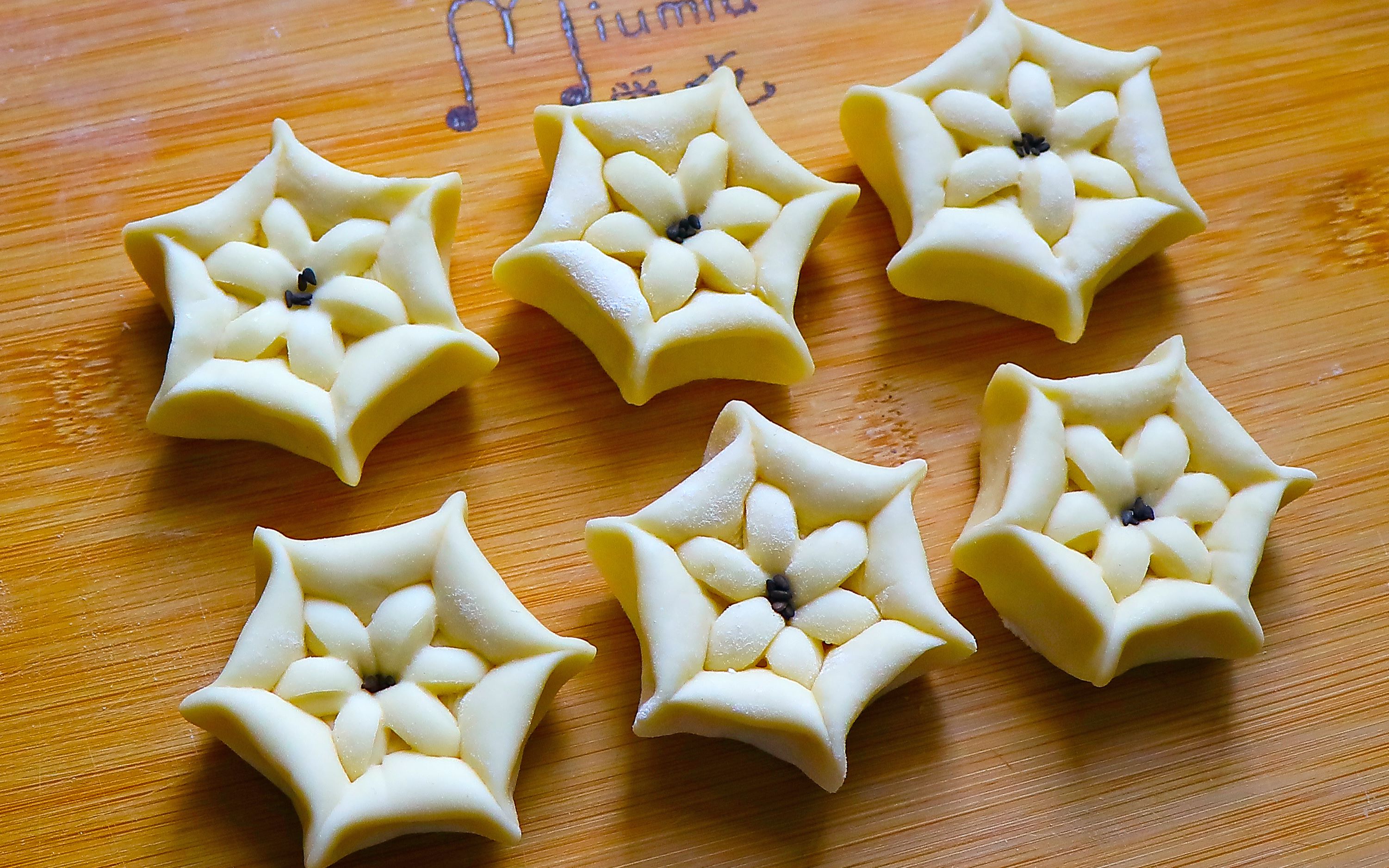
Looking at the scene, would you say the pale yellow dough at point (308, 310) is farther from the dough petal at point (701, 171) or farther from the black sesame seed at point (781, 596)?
the black sesame seed at point (781, 596)

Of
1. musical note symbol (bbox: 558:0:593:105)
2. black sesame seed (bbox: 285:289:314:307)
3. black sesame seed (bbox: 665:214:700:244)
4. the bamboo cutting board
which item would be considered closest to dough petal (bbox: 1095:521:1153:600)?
the bamboo cutting board

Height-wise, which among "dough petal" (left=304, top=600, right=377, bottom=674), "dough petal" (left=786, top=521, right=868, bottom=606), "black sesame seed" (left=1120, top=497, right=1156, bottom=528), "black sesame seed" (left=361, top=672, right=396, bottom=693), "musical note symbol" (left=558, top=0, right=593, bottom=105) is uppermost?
"musical note symbol" (left=558, top=0, right=593, bottom=105)

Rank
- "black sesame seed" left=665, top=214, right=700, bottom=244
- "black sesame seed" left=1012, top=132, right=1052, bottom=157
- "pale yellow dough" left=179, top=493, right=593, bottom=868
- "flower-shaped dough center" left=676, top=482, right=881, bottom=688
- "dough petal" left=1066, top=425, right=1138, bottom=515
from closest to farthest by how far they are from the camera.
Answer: "pale yellow dough" left=179, top=493, right=593, bottom=868 < "flower-shaped dough center" left=676, top=482, right=881, bottom=688 < "dough petal" left=1066, top=425, right=1138, bottom=515 < "black sesame seed" left=665, top=214, right=700, bottom=244 < "black sesame seed" left=1012, top=132, right=1052, bottom=157

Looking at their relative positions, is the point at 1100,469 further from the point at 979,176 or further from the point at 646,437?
the point at 646,437

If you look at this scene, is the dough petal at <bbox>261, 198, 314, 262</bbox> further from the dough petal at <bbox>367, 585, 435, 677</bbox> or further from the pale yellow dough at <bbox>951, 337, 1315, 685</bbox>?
the pale yellow dough at <bbox>951, 337, 1315, 685</bbox>

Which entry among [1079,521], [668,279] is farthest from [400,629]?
[1079,521]

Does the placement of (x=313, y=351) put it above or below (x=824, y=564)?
above

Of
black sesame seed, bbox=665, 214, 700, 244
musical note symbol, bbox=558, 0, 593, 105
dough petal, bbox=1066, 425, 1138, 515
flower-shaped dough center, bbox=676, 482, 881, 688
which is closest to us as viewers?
flower-shaped dough center, bbox=676, 482, 881, 688

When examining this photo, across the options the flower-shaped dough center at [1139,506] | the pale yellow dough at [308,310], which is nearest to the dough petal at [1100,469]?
the flower-shaped dough center at [1139,506]
